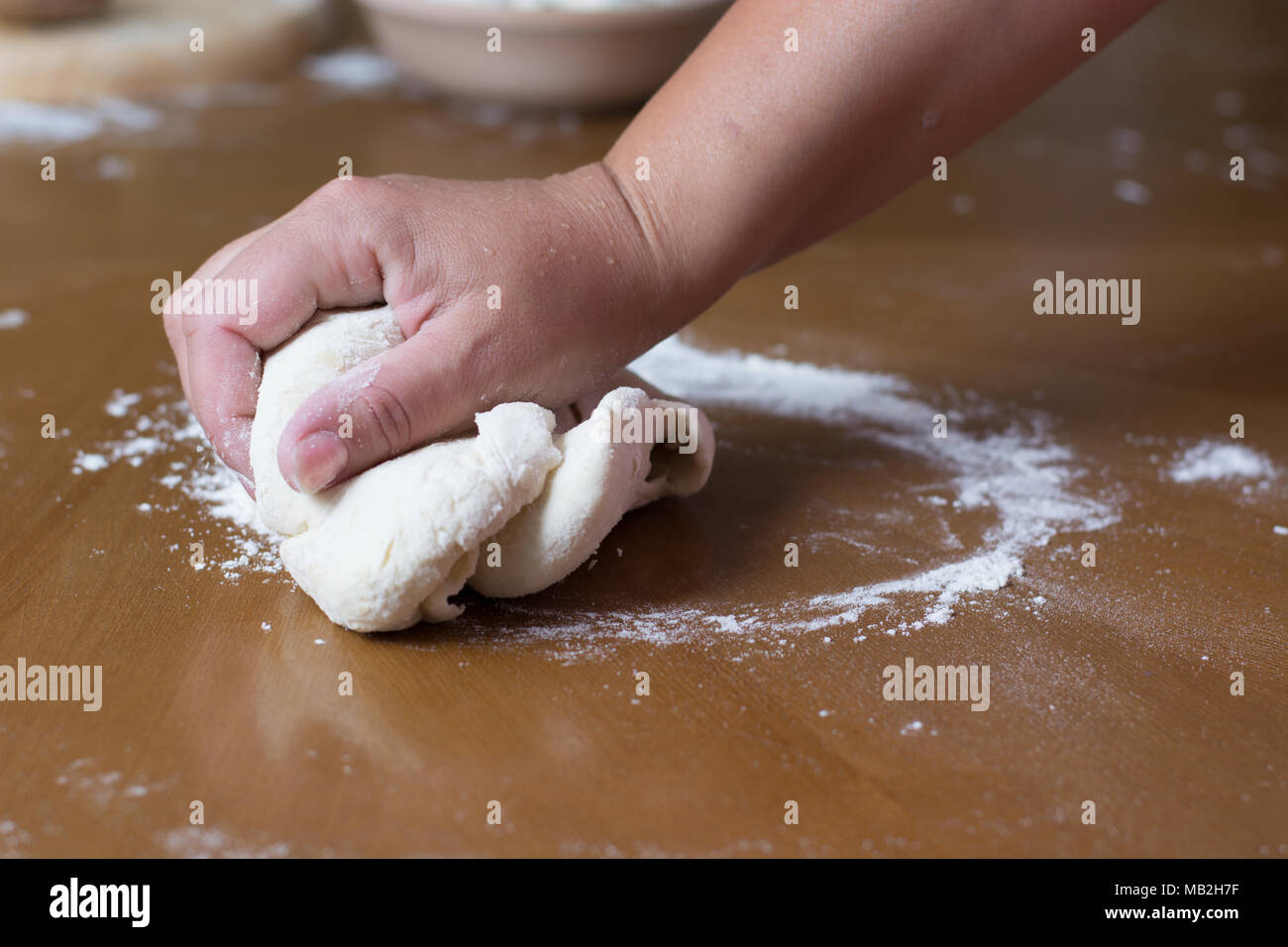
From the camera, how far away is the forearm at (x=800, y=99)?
1.12 meters

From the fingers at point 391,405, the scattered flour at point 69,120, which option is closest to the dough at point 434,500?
the fingers at point 391,405

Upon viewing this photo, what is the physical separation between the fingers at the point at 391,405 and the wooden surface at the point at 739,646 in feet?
0.49

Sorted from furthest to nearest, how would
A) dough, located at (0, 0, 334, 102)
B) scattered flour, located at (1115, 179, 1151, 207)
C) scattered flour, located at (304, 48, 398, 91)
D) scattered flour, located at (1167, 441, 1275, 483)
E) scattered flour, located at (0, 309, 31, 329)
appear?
scattered flour, located at (304, 48, 398, 91) → dough, located at (0, 0, 334, 102) → scattered flour, located at (1115, 179, 1151, 207) → scattered flour, located at (0, 309, 31, 329) → scattered flour, located at (1167, 441, 1275, 483)

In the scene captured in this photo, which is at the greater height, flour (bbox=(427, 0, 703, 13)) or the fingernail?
flour (bbox=(427, 0, 703, 13))

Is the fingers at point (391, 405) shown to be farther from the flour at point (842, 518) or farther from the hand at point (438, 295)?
the flour at point (842, 518)

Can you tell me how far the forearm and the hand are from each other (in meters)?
0.05

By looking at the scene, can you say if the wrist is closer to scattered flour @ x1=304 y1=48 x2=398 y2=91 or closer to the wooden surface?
the wooden surface

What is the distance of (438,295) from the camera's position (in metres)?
1.04

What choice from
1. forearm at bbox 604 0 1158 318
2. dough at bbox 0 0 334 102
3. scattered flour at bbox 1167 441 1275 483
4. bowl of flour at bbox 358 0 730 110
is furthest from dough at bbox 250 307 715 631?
dough at bbox 0 0 334 102

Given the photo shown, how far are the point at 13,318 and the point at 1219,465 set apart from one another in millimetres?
1440

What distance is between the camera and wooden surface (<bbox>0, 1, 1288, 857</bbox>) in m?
0.82

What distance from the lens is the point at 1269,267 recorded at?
1838 millimetres

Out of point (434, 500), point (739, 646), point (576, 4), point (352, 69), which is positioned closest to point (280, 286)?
point (434, 500)

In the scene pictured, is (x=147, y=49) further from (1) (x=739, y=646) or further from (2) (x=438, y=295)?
(1) (x=739, y=646)
